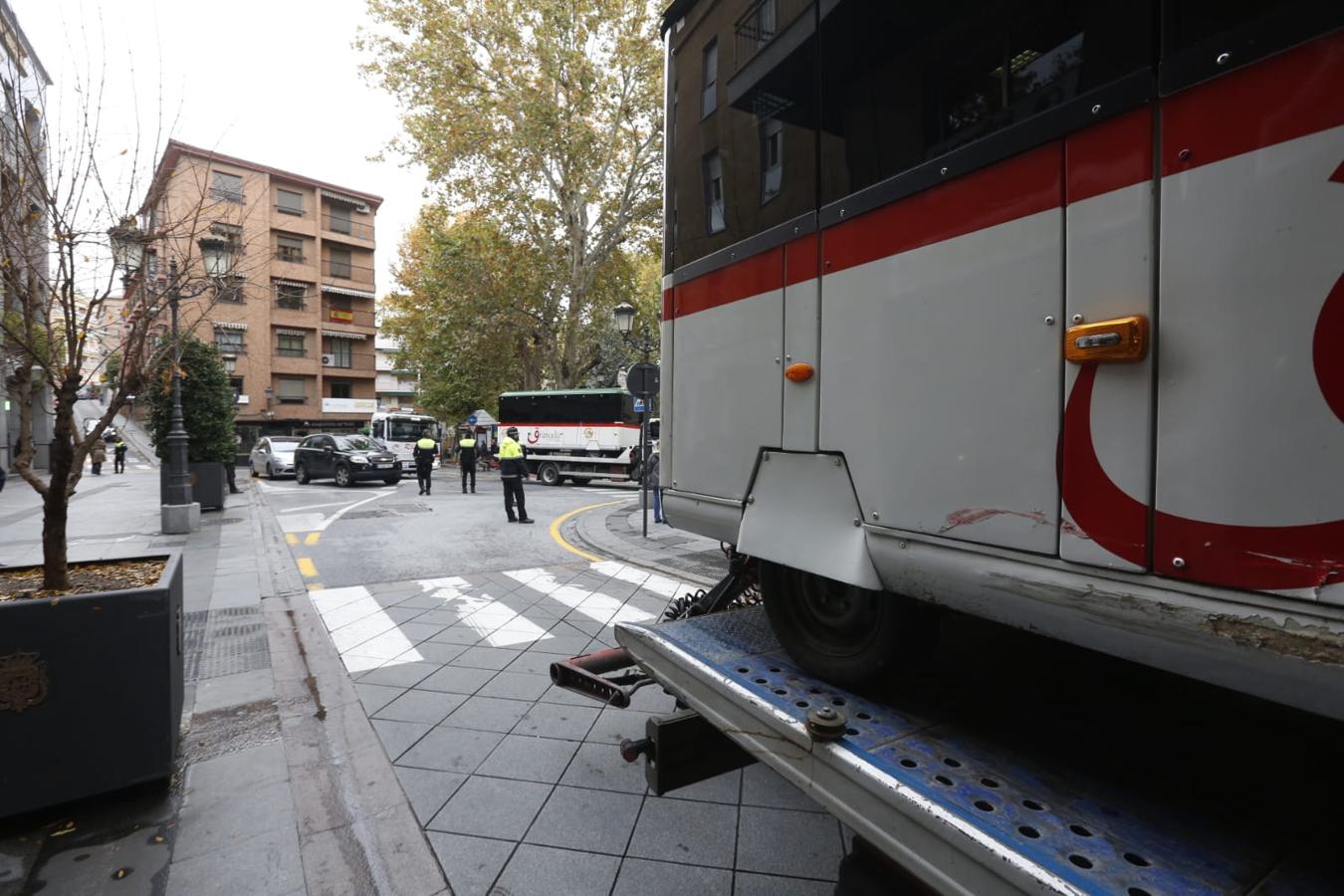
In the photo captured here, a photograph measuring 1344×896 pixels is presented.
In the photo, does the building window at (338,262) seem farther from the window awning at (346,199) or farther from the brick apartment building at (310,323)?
the window awning at (346,199)

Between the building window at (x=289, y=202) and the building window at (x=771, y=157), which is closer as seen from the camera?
the building window at (x=771, y=157)

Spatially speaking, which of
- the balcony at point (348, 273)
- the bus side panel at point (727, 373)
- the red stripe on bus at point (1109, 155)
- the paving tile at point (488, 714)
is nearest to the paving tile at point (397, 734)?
the paving tile at point (488, 714)

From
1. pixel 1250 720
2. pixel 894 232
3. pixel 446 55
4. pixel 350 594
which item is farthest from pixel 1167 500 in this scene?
pixel 446 55

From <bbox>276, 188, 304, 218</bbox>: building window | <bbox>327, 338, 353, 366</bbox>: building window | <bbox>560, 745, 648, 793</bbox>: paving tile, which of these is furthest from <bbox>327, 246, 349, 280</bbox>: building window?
<bbox>560, 745, 648, 793</bbox>: paving tile

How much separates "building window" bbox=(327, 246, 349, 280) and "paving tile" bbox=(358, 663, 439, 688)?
43.0 meters

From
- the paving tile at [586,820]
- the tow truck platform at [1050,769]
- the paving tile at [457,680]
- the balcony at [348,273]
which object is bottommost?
the paving tile at [586,820]

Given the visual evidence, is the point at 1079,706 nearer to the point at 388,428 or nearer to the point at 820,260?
the point at 820,260

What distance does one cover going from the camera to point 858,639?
6.66 ft

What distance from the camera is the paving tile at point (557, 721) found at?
367 cm

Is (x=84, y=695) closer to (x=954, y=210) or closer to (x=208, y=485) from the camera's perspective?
(x=954, y=210)

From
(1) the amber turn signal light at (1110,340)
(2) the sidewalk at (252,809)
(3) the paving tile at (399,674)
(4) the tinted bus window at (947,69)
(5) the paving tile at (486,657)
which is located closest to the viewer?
(1) the amber turn signal light at (1110,340)

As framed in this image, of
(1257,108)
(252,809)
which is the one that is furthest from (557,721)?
(1257,108)

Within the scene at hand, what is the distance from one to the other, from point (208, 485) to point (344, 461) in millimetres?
7137

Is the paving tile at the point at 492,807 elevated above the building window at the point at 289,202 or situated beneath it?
situated beneath
